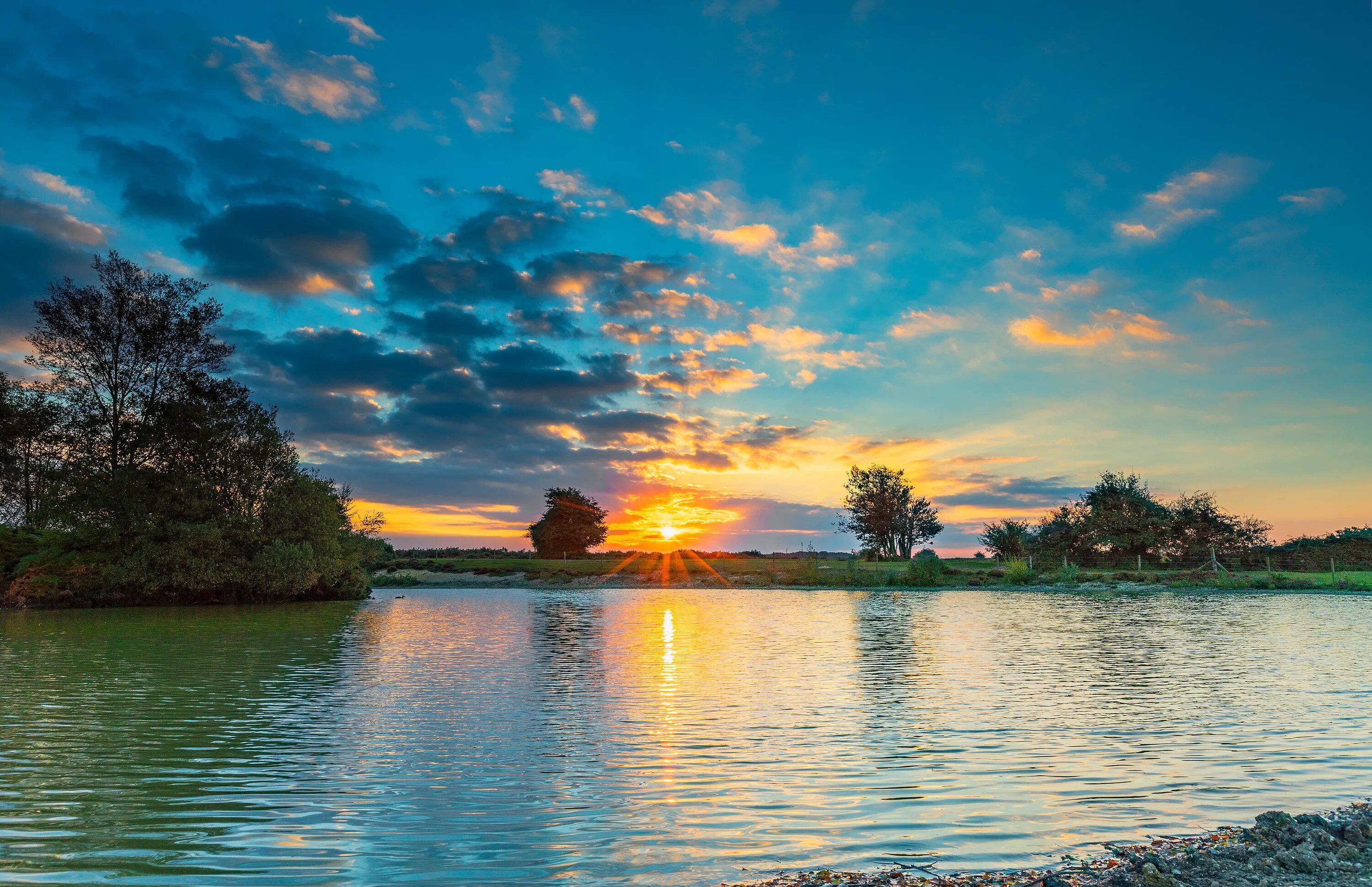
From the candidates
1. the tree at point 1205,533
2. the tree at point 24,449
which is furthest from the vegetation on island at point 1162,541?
the tree at point 24,449

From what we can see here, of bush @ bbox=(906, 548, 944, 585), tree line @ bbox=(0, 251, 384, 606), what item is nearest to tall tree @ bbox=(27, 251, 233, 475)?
tree line @ bbox=(0, 251, 384, 606)

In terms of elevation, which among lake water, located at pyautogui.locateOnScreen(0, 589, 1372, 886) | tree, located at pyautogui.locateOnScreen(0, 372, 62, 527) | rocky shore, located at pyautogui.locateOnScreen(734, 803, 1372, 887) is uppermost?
tree, located at pyautogui.locateOnScreen(0, 372, 62, 527)

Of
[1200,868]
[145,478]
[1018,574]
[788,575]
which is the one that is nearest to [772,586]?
[788,575]

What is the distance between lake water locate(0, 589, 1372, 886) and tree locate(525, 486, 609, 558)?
110584 mm

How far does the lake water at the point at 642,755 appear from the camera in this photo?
7.11 metres

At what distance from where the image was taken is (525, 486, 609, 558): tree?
445ft

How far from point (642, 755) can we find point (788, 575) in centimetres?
7127

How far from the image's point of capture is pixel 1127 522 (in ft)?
249

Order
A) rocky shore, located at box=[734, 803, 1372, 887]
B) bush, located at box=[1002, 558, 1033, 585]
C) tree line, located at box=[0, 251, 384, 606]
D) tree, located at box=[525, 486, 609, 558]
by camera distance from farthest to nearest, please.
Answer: tree, located at box=[525, 486, 609, 558]
bush, located at box=[1002, 558, 1033, 585]
tree line, located at box=[0, 251, 384, 606]
rocky shore, located at box=[734, 803, 1372, 887]

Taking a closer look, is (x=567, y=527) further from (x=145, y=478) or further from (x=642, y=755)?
(x=642, y=755)

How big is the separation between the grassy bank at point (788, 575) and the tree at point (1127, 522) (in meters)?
6.58

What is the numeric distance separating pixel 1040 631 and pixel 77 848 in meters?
30.4

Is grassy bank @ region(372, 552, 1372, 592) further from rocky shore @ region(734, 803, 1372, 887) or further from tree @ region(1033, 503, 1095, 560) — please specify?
rocky shore @ region(734, 803, 1372, 887)

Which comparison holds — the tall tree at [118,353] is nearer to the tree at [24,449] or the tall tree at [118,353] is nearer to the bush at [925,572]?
the tree at [24,449]
